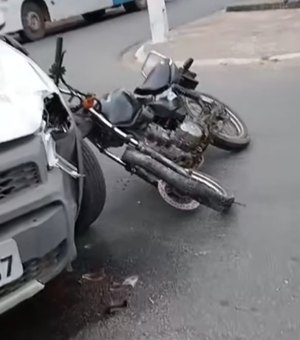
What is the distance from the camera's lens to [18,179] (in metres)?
3.71

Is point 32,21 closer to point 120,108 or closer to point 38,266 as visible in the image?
point 120,108

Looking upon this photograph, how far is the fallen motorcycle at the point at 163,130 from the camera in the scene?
5199mm

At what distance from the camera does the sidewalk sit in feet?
37.8

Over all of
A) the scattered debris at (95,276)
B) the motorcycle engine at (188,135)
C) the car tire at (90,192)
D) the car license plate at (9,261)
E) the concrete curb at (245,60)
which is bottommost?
the concrete curb at (245,60)

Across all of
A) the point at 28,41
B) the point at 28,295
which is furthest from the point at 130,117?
the point at 28,41

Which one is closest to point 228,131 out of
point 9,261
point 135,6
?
point 9,261

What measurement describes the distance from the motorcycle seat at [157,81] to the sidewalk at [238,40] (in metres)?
5.08

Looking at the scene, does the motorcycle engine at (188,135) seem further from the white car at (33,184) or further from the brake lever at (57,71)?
the white car at (33,184)

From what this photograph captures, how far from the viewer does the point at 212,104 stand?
660 centimetres

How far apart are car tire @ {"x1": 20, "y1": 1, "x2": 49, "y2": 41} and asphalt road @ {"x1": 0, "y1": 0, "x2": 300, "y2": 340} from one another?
11.5m

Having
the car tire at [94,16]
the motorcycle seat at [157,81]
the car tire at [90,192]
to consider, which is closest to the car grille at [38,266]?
the car tire at [90,192]

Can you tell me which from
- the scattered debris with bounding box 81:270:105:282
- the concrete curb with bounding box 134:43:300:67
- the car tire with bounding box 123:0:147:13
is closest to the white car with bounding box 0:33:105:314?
the scattered debris with bounding box 81:270:105:282

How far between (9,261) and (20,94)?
0.93 m

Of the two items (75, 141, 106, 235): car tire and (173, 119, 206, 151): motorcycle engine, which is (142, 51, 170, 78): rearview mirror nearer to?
(173, 119, 206, 151): motorcycle engine
